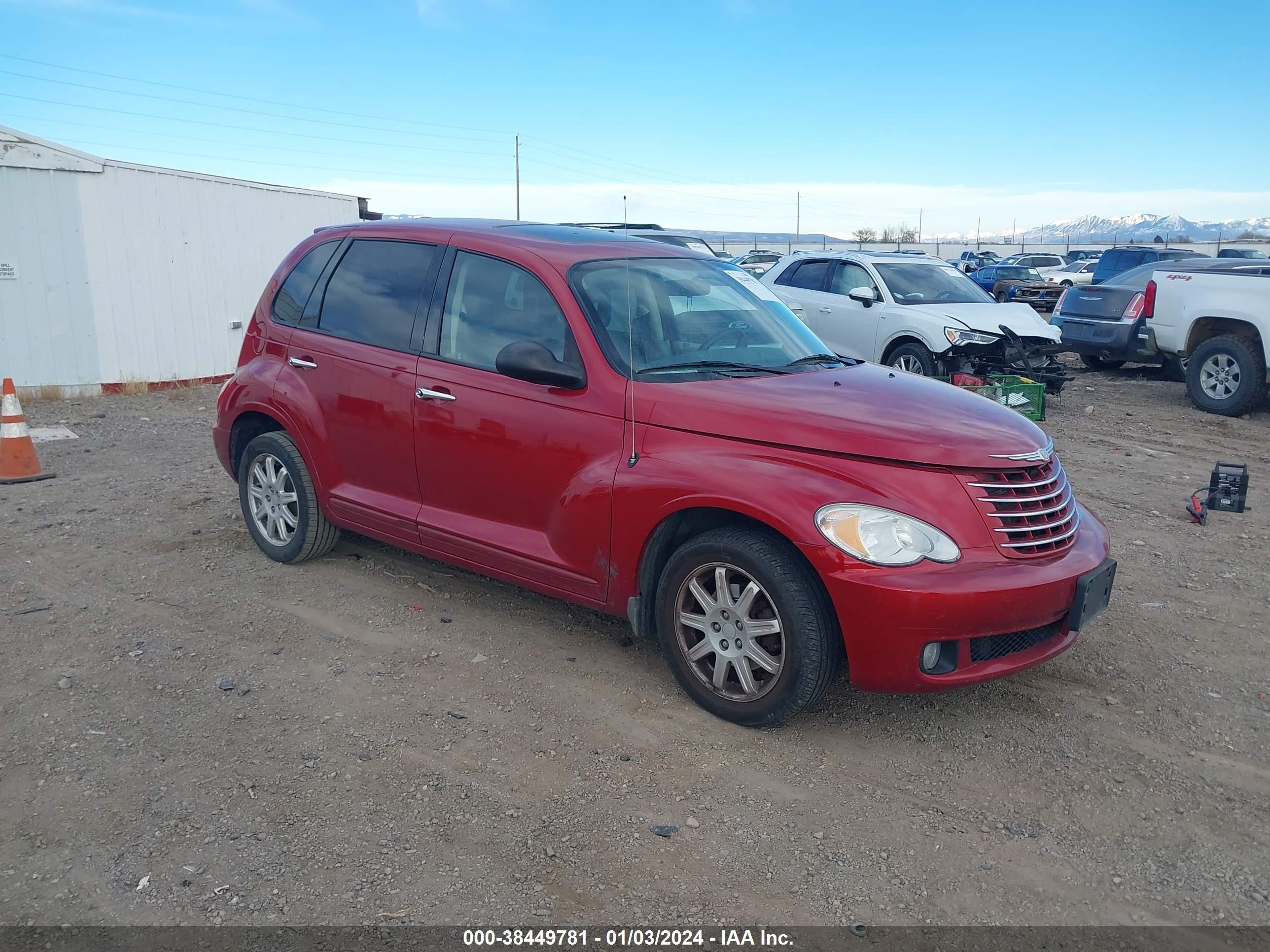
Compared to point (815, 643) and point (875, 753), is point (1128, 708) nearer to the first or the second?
point (875, 753)

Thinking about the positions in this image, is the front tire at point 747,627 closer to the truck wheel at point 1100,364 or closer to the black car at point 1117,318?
the black car at point 1117,318

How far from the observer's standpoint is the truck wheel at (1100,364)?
14.3m

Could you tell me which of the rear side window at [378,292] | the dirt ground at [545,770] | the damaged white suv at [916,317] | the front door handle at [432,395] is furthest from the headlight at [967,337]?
the front door handle at [432,395]

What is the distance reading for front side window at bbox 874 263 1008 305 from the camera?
11.2 metres

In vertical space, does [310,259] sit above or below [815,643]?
above

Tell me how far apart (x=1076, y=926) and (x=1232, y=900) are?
51 centimetres

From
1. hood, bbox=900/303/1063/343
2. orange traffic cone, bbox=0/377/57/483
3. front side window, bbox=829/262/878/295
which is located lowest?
orange traffic cone, bbox=0/377/57/483

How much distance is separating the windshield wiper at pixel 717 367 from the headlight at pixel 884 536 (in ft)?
3.29

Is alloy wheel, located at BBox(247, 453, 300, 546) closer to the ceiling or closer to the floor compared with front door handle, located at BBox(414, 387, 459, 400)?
closer to the floor

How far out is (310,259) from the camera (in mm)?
5457

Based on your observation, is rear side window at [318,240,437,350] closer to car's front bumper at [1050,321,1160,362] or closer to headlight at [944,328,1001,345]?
headlight at [944,328,1001,345]

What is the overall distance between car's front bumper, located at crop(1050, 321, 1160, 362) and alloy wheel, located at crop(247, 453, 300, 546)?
1002cm

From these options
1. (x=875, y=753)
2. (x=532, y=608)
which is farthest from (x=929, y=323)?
(x=875, y=753)

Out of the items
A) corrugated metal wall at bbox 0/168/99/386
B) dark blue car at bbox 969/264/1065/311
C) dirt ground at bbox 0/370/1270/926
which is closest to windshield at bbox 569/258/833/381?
dirt ground at bbox 0/370/1270/926
